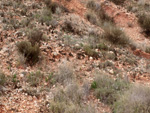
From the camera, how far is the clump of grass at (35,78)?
4.00 meters

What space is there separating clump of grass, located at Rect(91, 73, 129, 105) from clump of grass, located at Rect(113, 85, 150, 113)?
212mm

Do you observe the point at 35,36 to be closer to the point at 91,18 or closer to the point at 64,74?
the point at 64,74

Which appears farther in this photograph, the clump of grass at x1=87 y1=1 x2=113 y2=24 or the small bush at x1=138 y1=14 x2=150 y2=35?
the clump of grass at x1=87 y1=1 x2=113 y2=24

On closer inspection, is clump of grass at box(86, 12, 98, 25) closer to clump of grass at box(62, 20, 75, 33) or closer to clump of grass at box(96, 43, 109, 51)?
clump of grass at box(62, 20, 75, 33)

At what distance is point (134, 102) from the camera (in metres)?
3.33

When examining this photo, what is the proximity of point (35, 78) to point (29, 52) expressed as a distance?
0.92m

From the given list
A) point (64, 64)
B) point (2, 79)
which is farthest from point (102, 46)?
point (2, 79)

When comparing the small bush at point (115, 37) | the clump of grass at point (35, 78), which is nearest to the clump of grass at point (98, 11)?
the small bush at point (115, 37)

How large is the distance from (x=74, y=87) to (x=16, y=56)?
6.19 ft

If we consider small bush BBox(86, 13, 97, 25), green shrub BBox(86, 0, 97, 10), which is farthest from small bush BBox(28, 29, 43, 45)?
green shrub BBox(86, 0, 97, 10)

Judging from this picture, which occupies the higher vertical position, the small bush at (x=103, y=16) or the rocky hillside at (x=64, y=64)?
the rocky hillside at (x=64, y=64)

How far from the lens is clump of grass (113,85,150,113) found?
10.6 ft

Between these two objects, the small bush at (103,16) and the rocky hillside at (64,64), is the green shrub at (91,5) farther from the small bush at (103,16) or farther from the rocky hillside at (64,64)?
the rocky hillside at (64,64)

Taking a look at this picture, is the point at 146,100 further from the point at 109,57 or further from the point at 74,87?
the point at 109,57
